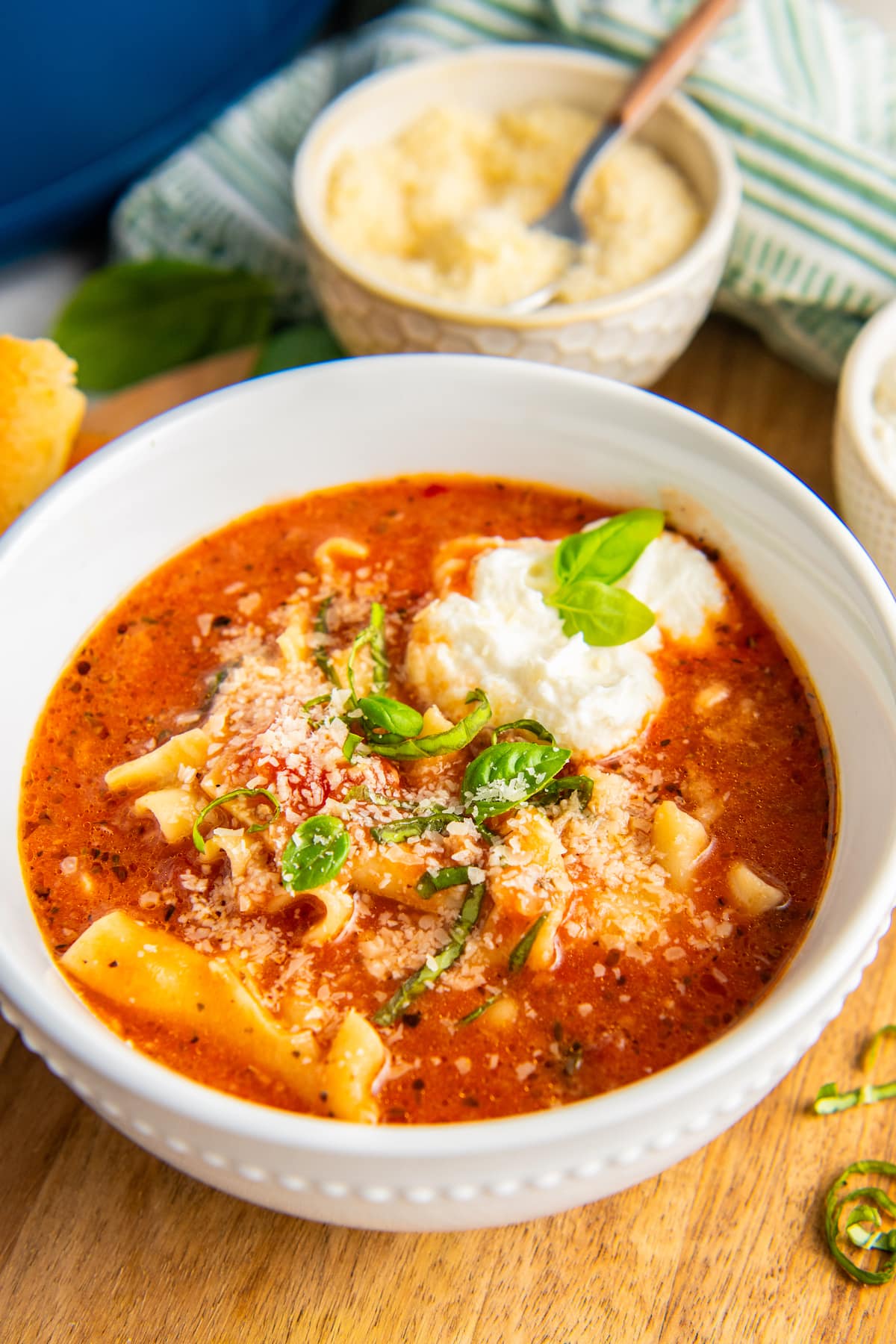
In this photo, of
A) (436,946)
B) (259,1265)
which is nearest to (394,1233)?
(259,1265)

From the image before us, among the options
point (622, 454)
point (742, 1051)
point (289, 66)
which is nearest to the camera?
point (742, 1051)

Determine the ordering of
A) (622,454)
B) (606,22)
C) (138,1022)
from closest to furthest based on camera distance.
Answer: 1. (138,1022)
2. (622,454)
3. (606,22)

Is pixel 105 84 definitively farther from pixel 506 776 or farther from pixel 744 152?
pixel 506 776

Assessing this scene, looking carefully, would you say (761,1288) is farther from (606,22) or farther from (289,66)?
(289,66)

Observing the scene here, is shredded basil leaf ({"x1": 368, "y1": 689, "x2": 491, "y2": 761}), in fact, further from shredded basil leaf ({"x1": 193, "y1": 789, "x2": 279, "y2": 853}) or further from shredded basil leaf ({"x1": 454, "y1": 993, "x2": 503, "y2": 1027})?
shredded basil leaf ({"x1": 454, "y1": 993, "x2": 503, "y2": 1027})

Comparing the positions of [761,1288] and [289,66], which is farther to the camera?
[289,66]

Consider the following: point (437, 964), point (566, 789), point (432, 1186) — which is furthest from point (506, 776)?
point (432, 1186)

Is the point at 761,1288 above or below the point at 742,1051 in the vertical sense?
below

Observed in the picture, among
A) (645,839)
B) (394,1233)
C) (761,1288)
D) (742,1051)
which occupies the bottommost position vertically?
(761,1288)
